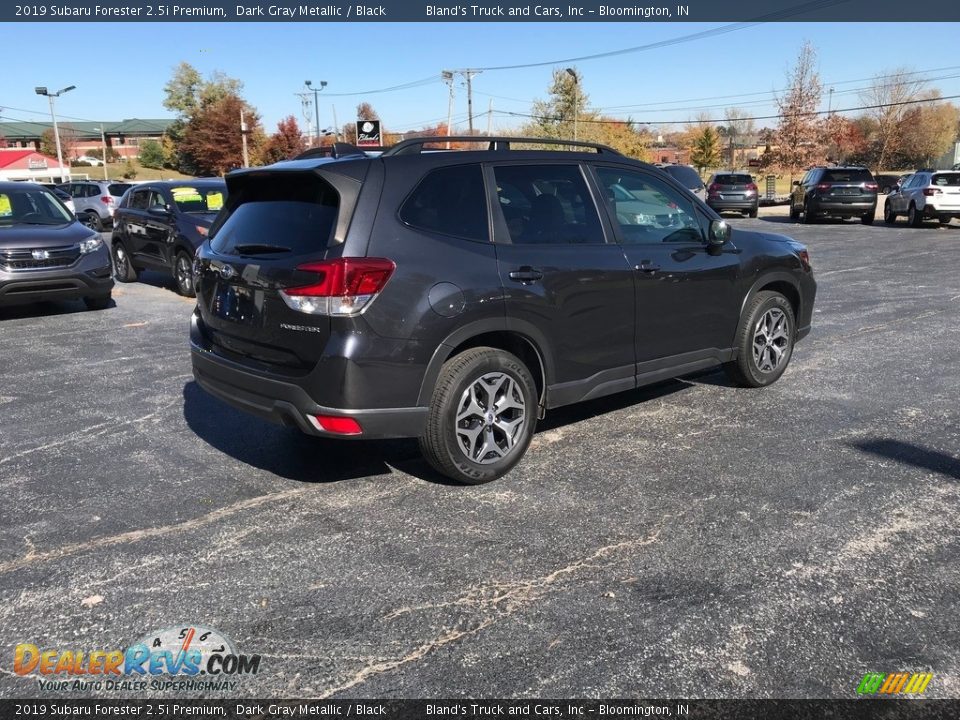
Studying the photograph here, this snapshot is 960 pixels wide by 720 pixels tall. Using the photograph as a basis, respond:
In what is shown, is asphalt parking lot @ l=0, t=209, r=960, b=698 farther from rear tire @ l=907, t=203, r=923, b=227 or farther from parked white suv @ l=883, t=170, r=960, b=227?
rear tire @ l=907, t=203, r=923, b=227

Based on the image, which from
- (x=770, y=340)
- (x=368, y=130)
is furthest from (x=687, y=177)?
(x=770, y=340)

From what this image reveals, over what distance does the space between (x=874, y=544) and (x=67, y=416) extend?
17.4 ft

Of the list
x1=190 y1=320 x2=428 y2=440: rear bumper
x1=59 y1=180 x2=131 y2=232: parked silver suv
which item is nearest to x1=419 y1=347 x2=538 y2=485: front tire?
x1=190 y1=320 x2=428 y2=440: rear bumper

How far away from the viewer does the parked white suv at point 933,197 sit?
2197cm

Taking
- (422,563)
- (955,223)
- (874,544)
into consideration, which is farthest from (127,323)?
(955,223)

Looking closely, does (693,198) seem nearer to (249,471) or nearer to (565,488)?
(565,488)

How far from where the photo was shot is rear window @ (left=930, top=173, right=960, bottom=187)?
72.8ft

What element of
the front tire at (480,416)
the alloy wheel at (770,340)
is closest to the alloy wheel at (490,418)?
the front tire at (480,416)

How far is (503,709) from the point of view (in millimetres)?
2629

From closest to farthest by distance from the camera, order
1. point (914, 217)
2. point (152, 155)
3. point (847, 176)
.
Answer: point (914, 217)
point (847, 176)
point (152, 155)

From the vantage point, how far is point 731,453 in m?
4.95

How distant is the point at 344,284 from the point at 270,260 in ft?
1.80

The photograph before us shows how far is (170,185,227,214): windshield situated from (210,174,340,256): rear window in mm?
7776

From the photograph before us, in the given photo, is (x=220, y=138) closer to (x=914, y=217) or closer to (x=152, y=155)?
(x=152, y=155)
